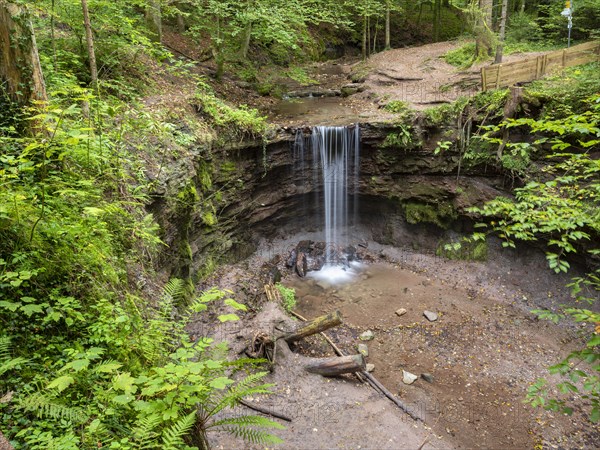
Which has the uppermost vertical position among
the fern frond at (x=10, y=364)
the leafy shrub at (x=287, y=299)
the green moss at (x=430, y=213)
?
the fern frond at (x=10, y=364)

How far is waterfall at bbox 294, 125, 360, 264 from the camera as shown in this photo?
13555 mm

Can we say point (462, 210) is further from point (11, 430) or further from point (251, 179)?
point (11, 430)

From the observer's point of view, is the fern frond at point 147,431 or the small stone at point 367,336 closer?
the fern frond at point 147,431

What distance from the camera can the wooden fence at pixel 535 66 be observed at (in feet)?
39.5

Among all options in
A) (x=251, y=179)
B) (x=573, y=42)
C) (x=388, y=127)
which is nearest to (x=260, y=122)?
(x=251, y=179)

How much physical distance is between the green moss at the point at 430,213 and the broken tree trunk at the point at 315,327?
6971 mm

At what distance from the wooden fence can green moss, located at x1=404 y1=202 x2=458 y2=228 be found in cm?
429

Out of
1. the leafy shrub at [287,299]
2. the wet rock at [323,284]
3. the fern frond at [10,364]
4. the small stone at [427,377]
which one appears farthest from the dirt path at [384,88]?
the fern frond at [10,364]

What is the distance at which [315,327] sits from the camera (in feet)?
27.9

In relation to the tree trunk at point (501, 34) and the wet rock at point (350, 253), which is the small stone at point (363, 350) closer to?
the wet rock at point (350, 253)

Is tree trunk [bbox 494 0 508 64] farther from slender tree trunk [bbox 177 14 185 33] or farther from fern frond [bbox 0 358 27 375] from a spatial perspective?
fern frond [bbox 0 358 27 375]

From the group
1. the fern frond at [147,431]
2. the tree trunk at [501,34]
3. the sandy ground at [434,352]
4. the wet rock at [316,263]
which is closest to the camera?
the fern frond at [147,431]

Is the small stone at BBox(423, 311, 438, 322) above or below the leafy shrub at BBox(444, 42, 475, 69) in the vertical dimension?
below

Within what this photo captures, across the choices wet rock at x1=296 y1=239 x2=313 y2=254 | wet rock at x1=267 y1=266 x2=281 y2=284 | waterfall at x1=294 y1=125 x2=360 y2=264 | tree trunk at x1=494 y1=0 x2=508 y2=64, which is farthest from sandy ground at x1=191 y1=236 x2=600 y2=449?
tree trunk at x1=494 y1=0 x2=508 y2=64
